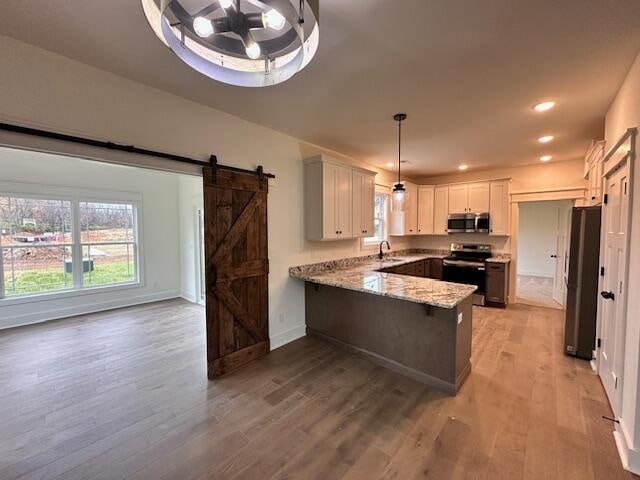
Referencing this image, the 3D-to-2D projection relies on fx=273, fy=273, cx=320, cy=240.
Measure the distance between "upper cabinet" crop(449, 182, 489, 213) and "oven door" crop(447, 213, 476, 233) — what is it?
0.36ft

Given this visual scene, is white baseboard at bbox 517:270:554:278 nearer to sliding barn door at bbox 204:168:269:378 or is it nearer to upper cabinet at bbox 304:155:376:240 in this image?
upper cabinet at bbox 304:155:376:240

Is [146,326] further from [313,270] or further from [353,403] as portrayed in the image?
[353,403]

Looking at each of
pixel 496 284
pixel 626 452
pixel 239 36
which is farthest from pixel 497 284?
pixel 239 36

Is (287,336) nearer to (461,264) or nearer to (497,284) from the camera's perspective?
(461,264)

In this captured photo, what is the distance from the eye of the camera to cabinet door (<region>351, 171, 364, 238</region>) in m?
4.11

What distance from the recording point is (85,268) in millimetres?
4965

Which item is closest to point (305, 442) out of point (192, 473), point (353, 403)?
point (353, 403)

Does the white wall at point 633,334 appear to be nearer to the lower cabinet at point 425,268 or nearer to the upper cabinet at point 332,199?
the upper cabinet at point 332,199

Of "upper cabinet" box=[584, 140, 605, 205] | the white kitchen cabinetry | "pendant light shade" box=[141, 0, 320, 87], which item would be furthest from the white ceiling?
the white kitchen cabinetry

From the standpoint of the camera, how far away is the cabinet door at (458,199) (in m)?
5.61

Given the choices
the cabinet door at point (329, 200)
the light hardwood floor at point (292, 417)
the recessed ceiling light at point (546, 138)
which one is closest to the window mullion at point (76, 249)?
the light hardwood floor at point (292, 417)

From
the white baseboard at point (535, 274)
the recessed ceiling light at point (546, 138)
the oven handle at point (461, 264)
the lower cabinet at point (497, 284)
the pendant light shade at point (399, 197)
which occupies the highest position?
the recessed ceiling light at point (546, 138)

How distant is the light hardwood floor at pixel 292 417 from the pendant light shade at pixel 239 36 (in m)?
2.33

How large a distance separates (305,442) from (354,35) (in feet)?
9.10
